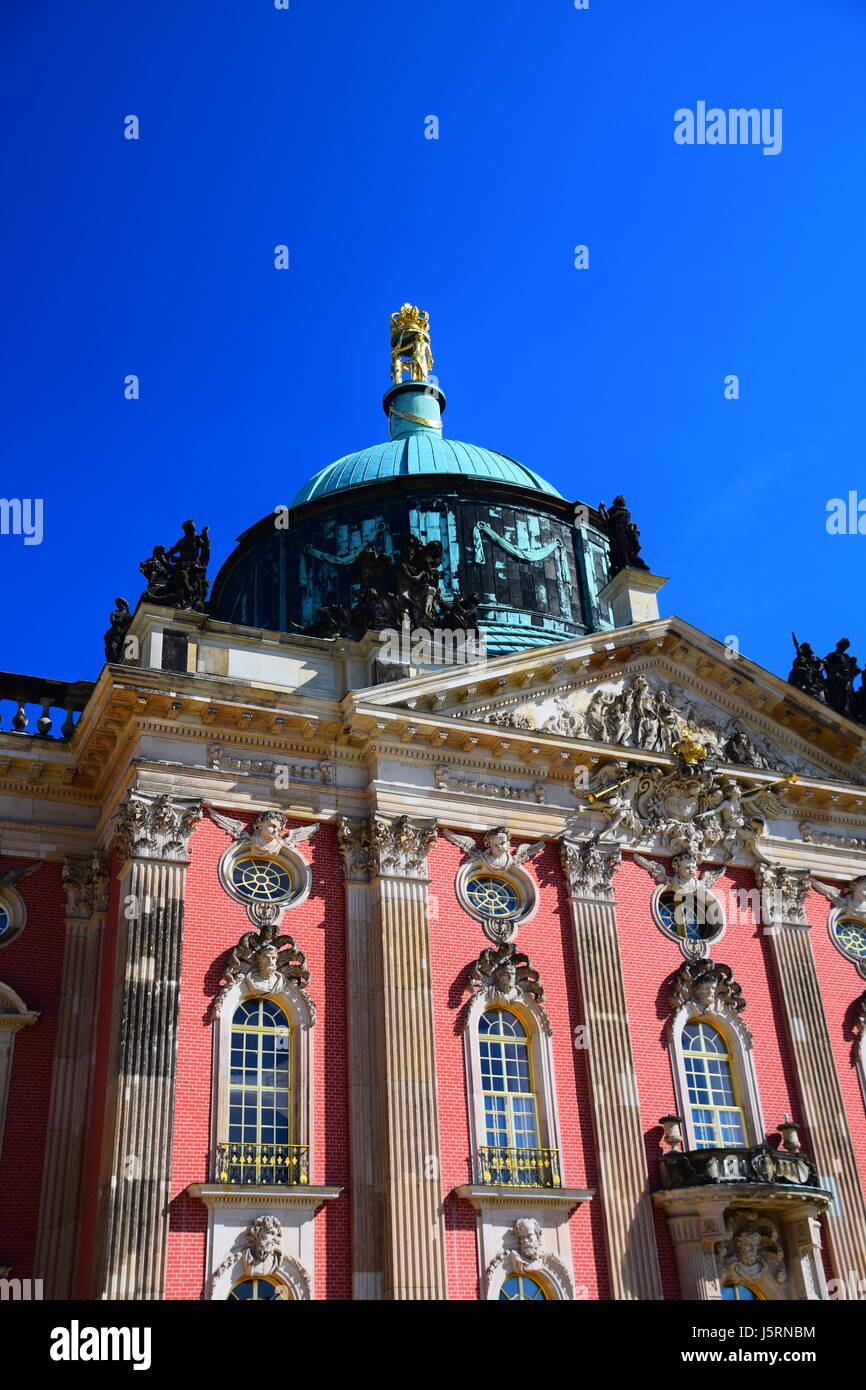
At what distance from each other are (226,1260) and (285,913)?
18.9ft

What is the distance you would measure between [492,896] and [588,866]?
83.8 inches

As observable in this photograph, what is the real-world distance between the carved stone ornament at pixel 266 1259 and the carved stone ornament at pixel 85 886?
6.59 metres

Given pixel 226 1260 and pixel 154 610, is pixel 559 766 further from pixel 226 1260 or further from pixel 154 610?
pixel 226 1260

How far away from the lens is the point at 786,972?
2767 cm

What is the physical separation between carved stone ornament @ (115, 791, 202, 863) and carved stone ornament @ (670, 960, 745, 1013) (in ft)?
32.5

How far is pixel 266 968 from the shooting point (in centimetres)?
2291

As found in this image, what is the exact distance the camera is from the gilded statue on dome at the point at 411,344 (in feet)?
136

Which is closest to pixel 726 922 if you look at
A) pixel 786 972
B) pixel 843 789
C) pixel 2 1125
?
pixel 786 972

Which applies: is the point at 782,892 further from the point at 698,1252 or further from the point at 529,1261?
the point at 529,1261

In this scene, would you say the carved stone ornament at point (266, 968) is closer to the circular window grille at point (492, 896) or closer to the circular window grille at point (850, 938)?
the circular window grille at point (492, 896)

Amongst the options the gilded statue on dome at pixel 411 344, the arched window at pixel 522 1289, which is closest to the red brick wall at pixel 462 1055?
the arched window at pixel 522 1289

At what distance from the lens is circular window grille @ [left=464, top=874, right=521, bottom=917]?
83.5 feet

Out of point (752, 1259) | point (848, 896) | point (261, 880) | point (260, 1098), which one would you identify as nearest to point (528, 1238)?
point (752, 1259)

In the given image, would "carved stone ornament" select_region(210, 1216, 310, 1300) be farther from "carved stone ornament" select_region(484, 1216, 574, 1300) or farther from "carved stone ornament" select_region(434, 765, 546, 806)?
"carved stone ornament" select_region(434, 765, 546, 806)
